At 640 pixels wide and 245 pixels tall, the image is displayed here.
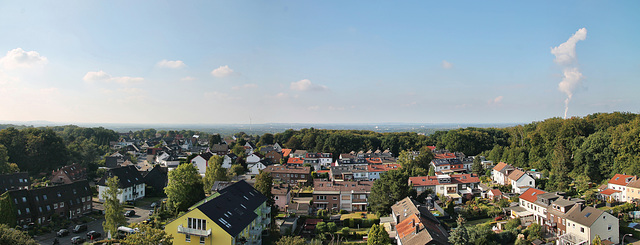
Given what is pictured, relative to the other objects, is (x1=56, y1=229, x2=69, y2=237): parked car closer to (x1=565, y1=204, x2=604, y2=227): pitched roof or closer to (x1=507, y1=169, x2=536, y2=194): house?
(x1=565, y1=204, x2=604, y2=227): pitched roof

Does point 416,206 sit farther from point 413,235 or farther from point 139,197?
point 139,197

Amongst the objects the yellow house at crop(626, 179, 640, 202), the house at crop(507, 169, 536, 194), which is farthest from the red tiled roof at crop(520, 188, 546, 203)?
the yellow house at crop(626, 179, 640, 202)

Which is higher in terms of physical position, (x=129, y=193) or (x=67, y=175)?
(x=67, y=175)

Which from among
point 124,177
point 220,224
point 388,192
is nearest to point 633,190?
point 388,192

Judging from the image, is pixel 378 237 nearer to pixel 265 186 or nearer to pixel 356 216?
pixel 356 216

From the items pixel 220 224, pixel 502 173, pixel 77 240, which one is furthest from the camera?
pixel 502 173

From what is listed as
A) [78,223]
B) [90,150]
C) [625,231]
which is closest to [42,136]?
[90,150]
